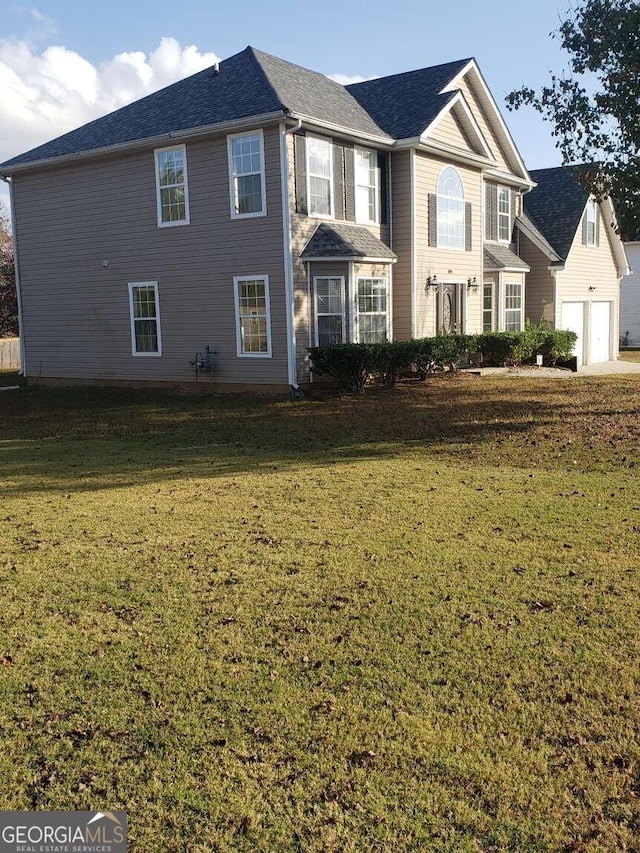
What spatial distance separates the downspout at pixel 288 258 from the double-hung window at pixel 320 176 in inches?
34.6

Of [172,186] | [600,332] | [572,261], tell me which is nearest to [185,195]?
[172,186]

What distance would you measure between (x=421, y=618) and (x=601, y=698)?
1.35 m

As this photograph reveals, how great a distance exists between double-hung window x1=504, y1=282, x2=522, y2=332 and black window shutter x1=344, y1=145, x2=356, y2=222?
322 inches

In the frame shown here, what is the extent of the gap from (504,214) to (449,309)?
5748 mm

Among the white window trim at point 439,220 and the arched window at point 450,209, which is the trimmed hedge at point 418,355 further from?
the arched window at point 450,209

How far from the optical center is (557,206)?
28.0 metres

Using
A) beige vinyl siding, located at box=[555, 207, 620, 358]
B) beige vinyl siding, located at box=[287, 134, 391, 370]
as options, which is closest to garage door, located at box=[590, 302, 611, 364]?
beige vinyl siding, located at box=[555, 207, 620, 358]

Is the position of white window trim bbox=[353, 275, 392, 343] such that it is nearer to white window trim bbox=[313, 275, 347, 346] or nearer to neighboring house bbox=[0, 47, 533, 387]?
neighboring house bbox=[0, 47, 533, 387]

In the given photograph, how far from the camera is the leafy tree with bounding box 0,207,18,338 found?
1334 inches

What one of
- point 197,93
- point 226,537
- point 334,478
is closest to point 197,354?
point 197,93

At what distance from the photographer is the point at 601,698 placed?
4.26 m

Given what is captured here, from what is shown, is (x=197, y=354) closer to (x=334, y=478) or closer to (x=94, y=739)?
(x=334, y=478)

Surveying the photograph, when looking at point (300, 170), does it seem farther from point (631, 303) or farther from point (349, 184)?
point (631, 303)

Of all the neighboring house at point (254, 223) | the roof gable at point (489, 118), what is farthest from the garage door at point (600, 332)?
the neighboring house at point (254, 223)
